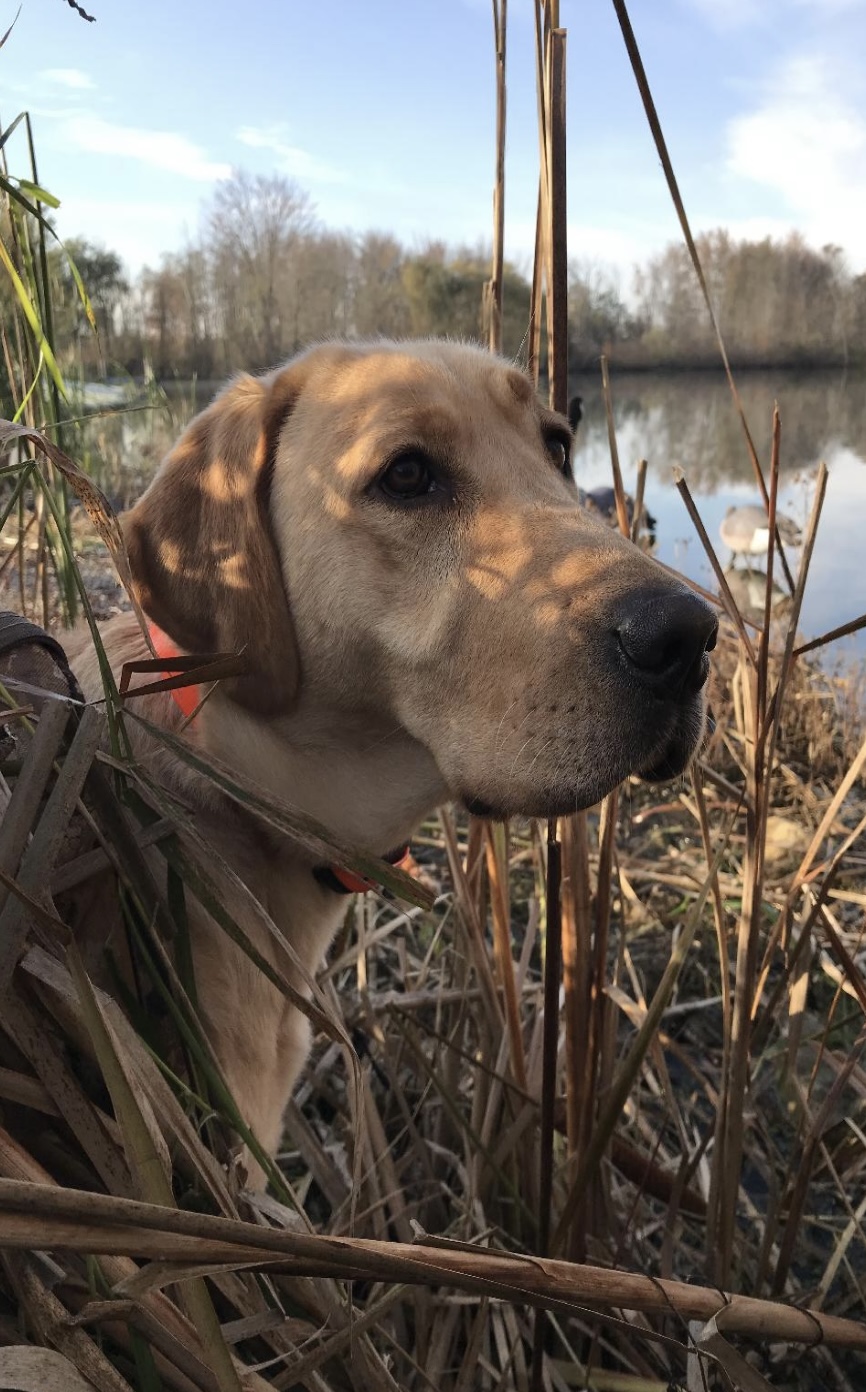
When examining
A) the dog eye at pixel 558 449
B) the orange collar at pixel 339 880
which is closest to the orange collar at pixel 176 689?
the orange collar at pixel 339 880

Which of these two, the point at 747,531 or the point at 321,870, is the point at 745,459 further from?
the point at 321,870

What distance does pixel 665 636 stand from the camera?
1.41m

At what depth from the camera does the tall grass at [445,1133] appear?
0.92 meters

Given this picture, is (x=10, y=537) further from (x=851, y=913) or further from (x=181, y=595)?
(x=851, y=913)

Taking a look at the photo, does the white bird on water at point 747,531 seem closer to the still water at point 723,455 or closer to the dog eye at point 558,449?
the still water at point 723,455

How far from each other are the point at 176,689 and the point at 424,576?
52cm

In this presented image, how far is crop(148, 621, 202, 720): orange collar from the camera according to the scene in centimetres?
172

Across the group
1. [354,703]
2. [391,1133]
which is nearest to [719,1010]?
[391,1133]

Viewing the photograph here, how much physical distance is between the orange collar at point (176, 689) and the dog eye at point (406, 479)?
529 mm

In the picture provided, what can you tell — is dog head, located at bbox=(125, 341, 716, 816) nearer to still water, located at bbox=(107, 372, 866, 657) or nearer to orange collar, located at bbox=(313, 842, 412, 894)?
orange collar, located at bbox=(313, 842, 412, 894)

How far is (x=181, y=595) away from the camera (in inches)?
73.2

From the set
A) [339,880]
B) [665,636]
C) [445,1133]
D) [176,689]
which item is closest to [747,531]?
[445,1133]

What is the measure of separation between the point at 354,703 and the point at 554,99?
1.10 meters

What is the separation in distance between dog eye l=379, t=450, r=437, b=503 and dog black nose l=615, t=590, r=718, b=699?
0.62 m
